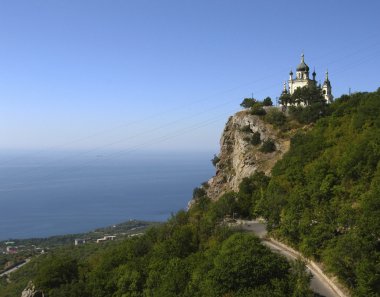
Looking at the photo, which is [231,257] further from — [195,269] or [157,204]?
[157,204]

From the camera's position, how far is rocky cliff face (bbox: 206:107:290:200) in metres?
33.1

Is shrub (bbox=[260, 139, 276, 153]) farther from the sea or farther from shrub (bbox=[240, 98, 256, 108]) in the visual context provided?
the sea

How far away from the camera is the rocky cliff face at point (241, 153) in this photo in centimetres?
3309

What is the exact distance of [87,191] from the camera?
156000mm

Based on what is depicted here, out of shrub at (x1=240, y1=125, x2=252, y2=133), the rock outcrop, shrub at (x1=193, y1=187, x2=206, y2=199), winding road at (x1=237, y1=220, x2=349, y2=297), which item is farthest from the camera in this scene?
shrub at (x1=193, y1=187, x2=206, y2=199)

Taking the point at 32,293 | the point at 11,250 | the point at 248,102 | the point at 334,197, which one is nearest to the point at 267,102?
the point at 248,102

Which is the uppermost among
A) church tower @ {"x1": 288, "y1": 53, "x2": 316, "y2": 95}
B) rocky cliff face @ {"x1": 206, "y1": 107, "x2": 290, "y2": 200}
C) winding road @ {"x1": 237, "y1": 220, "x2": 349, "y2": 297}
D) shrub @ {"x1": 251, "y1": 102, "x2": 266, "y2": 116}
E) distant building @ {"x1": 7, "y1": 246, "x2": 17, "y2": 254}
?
church tower @ {"x1": 288, "y1": 53, "x2": 316, "y2": 95}

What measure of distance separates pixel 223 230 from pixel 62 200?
409ft

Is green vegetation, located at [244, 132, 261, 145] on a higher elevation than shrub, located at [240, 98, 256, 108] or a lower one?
lower

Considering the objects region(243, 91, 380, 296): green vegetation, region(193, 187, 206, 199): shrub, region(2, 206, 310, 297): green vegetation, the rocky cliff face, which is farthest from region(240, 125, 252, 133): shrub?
region(2, 206, 310, 297): green vegetation

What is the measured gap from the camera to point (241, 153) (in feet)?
117

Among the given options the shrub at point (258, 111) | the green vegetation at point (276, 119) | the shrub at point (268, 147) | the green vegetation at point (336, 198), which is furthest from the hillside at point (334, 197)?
the shrub at point (258, 111)

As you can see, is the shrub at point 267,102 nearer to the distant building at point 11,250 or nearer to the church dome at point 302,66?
the church dome at point 302,66

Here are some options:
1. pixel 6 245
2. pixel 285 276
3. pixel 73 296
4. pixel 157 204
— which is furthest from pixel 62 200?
pixel 285 276
